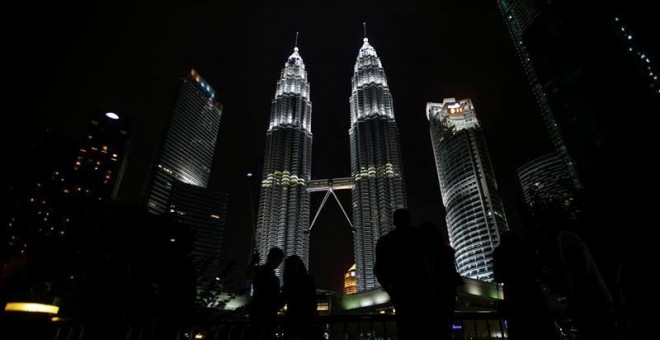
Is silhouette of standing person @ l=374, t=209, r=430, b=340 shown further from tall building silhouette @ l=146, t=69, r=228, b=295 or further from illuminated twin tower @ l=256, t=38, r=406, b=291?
tall building silhouette @ l=146, t=69, r=228, b=295

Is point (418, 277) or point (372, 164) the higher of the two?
point (372, 164)

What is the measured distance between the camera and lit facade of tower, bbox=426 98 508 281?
115 meters

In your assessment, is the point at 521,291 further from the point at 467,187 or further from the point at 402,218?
the point at 467,187

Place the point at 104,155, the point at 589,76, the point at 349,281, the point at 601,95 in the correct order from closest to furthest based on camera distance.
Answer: the point at 601,95 → the point at 589,76 → the point at 104,155 → the point at 349,281

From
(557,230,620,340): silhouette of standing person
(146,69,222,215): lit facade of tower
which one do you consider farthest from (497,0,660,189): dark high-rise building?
(146,69,222,215): lit facade of tower

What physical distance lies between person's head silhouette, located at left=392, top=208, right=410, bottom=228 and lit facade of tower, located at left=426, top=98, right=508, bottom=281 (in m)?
112

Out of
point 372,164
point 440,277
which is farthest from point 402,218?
point 372,164

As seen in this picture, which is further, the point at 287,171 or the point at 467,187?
the point at 467,187

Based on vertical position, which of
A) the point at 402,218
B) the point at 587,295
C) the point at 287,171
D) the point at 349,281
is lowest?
the point at 587,295

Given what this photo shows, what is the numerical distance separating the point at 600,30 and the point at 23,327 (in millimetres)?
38952

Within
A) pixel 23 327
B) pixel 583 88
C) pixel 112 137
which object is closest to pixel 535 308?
pixel 23 327

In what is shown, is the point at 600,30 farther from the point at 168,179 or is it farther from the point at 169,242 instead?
the point at 168,179

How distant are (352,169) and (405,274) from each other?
366ft

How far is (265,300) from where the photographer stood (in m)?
5.64
